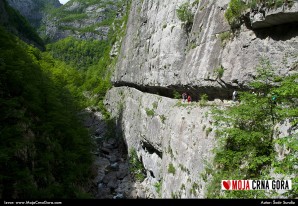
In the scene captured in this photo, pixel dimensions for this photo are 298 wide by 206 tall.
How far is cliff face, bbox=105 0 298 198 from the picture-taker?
13.5m

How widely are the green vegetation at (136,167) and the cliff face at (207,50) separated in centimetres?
845

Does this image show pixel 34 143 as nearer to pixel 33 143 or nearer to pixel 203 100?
pixel 33 143

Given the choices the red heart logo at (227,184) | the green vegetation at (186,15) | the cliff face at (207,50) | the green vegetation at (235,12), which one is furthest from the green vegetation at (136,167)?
the green vegetation at (235,12)

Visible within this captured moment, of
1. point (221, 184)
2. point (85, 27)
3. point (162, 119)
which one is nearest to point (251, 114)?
point (221, 184)

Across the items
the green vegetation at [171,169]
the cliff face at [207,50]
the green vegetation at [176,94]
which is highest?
the cliff face at [207,50]

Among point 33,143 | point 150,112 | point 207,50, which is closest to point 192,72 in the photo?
point 207,50

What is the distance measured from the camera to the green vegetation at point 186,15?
909 inches

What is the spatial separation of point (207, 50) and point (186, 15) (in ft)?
21.2

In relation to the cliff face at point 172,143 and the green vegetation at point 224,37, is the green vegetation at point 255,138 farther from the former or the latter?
the green vegetation at point 224,37

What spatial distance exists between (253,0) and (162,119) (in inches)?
483

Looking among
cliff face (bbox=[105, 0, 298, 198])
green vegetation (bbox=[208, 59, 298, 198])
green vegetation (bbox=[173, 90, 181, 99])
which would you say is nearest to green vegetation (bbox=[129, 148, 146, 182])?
cliff face (bbox=[105, 0, 298, 198])

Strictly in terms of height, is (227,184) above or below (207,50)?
below

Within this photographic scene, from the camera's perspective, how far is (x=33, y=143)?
1808 cm

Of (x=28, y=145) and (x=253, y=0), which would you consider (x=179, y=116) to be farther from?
(x=28, y=145)
